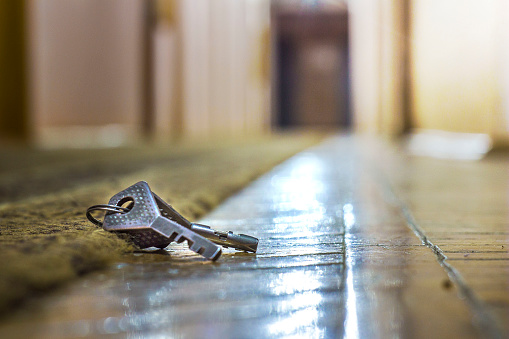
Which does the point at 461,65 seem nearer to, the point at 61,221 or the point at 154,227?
the point at 61,221

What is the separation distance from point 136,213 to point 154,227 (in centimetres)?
4

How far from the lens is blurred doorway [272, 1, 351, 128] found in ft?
48.1

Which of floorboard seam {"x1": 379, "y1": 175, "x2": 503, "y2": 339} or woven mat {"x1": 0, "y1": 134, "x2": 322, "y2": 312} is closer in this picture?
floorboard seam {"x1": 379, "y1": 175, "x2": 503, "y2": 339}

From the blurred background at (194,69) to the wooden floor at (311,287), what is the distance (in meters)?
2.56

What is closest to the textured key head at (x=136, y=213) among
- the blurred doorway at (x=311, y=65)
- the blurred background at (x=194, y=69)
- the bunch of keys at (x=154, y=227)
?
the bunch of keys at (x=154, y=227)

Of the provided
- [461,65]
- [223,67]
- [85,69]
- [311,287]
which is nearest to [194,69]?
[223,67]

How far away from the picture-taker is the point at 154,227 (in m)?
0.67

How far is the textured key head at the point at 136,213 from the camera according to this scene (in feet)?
2.22

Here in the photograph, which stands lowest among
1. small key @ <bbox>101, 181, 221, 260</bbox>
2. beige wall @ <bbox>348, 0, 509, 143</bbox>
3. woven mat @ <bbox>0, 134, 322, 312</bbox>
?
woven mat @ <bbox>0, 134, 322, 312</bbox>

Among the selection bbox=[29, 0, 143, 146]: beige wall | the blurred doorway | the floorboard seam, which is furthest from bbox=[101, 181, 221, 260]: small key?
the blurred doorway

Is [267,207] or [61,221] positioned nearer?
[61,221]

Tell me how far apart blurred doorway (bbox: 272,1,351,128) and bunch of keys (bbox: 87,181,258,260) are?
14292mm

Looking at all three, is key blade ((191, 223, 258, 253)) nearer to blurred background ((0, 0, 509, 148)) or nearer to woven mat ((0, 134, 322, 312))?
woven mat ((0, 134, 322, 312))

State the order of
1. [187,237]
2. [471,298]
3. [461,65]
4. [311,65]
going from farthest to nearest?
[311,65]
[461,65]
[187,237]
[471,298]
